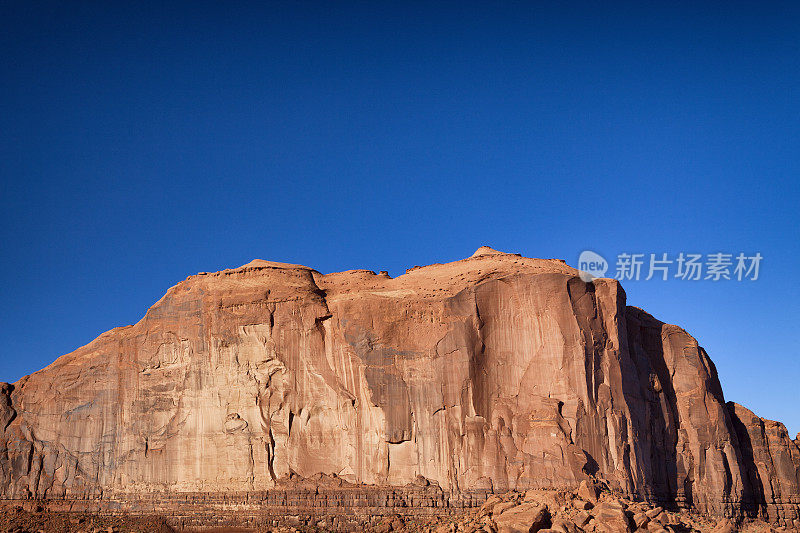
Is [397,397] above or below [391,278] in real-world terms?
below

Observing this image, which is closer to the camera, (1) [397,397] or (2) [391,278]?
(1) [397,397]

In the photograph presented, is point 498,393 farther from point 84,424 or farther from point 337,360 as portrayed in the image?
point 84,424

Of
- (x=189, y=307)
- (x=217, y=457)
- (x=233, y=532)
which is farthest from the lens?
(x=189, y=307)

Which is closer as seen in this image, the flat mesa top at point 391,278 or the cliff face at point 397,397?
the cliff face at point 397,397

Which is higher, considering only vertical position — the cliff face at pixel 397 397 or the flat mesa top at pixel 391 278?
the flat mesa top at pixel 391 278

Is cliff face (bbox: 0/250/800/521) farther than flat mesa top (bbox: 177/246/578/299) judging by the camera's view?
No

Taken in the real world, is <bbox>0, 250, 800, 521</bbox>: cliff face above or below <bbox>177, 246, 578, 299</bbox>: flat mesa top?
below

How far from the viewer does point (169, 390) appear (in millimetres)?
47188

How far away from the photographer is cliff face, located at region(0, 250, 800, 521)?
3988 centimetres

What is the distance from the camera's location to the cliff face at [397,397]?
39.9 metres

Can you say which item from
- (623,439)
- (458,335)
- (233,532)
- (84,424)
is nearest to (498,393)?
(458,335)

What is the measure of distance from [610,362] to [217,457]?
2237 centimetres

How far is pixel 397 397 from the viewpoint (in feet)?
137

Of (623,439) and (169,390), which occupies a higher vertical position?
(169,390)
